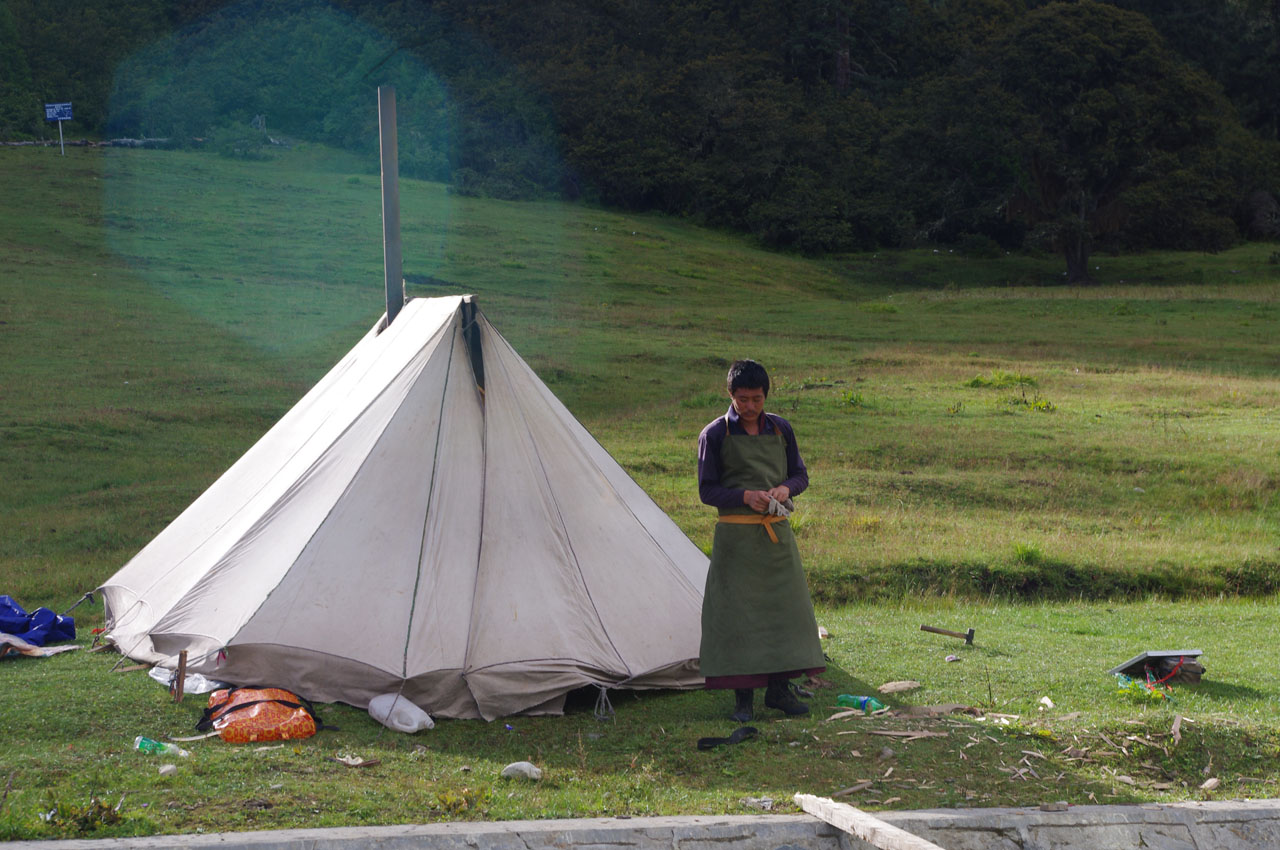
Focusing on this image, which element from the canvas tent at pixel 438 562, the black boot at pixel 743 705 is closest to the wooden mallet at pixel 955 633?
the canvas tent at pixel 438 562

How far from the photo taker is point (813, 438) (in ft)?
54.6

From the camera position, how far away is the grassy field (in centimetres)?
547

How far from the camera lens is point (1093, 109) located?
38.7 metres

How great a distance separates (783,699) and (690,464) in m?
8.59

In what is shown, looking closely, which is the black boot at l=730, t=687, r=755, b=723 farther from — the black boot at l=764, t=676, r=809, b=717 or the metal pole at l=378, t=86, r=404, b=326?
the metal pole at l=378, t=86, r=404, b=326

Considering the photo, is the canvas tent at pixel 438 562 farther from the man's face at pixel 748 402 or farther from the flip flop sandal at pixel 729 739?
the man's face at pixel 748 402

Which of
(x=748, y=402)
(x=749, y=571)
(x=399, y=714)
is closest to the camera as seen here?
(x=748, y=402)

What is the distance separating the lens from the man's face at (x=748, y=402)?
6.08m

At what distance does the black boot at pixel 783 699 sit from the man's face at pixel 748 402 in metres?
1.42

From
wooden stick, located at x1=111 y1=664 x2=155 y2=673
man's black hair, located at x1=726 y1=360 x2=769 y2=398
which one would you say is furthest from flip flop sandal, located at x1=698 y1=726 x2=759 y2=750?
wooden stick, located at x1=111 y1=664 x2=155 y2=673

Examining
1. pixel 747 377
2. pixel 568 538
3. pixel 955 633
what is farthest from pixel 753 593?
pixel 955 633

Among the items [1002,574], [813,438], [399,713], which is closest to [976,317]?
[813,438]

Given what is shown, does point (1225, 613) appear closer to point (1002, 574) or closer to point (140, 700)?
point (1002, 574)

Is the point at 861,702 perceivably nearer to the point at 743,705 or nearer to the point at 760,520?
the point at 743,705
